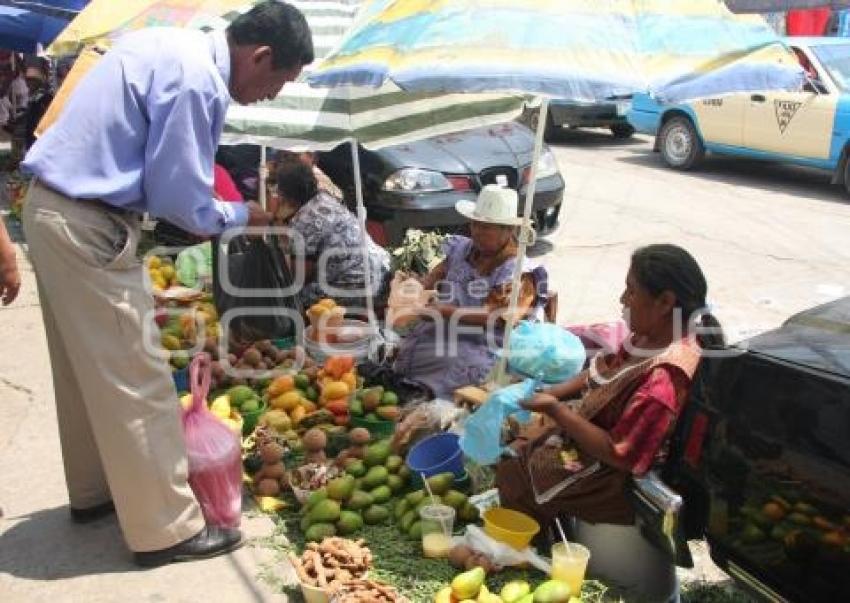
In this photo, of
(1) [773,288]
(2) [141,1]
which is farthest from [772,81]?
(2) [141,1]

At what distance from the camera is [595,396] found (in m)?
2.86

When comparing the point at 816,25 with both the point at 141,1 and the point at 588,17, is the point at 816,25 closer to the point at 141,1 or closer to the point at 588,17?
the point at 141,1

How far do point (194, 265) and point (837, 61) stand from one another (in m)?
8.12

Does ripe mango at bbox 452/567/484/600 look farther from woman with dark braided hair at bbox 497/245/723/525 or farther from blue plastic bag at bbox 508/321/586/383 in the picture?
blue plastic bag at bbox 508/321/586/383

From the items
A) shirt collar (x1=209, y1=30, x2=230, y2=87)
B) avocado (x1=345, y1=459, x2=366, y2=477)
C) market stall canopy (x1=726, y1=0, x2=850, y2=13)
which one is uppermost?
market stall canopy (x1=726, y1=0, x2=850, y2=13)

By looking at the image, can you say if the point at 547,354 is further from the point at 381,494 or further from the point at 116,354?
the point at 116,354

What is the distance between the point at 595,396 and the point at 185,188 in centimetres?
158

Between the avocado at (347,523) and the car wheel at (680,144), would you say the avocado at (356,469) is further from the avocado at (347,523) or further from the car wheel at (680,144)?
the car wheel at (680,144)

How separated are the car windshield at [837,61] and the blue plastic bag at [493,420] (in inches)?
326

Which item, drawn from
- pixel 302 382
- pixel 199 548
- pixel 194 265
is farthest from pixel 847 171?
pixel 199 548

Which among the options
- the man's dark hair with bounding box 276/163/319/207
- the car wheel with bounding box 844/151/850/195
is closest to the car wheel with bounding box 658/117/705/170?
the car wheel with bounding box 844/151/850/195

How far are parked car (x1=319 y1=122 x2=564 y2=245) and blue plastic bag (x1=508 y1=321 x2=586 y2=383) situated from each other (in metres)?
3.44

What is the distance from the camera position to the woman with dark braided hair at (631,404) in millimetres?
2631

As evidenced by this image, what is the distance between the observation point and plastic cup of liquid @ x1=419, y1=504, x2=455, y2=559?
10.3ft
